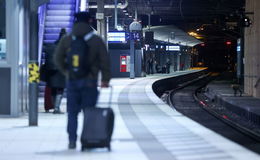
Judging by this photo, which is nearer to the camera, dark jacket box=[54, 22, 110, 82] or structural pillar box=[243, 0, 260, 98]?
dark jacket box=[54, 22, 110, 82]

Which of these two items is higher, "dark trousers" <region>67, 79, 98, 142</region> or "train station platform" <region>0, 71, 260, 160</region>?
"dark trousers" <region>67, 79, 98, 142</region>

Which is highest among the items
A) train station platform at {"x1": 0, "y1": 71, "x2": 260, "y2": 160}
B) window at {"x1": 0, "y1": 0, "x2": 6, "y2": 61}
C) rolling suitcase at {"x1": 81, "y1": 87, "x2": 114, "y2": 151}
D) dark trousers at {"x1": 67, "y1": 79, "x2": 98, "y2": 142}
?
window at {"x1": 0, "y1": 0, "x2": 6, "y2": 61}

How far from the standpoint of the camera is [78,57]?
7434mm

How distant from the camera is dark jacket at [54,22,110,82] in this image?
7410mm

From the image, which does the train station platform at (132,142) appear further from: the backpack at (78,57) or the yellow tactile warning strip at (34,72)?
the backpack at (78,57)

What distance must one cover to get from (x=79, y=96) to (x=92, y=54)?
66cm

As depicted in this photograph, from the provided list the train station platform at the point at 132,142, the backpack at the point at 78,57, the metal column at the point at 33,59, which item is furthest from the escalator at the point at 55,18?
the backpack at the point at 78,57

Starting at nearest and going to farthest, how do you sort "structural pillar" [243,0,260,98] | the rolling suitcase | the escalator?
1. the rolling suitcase
2. the escalator
3. "structural pillar" [243,0,260,98]

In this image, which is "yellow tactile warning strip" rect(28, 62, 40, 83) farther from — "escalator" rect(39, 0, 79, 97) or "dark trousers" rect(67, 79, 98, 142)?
"escalator" rect(39, 0, 79, 97)

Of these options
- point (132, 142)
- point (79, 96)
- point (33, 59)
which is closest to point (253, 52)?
point (33, 59)

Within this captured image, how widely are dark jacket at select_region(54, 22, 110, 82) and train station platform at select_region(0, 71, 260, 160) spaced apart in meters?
1.10

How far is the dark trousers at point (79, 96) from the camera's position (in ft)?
25.0

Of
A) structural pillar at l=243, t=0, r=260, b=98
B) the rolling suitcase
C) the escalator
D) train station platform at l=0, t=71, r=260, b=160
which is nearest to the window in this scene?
train station platform at l=0, t=71, r=260, b=160

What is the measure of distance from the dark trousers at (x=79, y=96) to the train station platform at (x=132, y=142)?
0.54 metres
